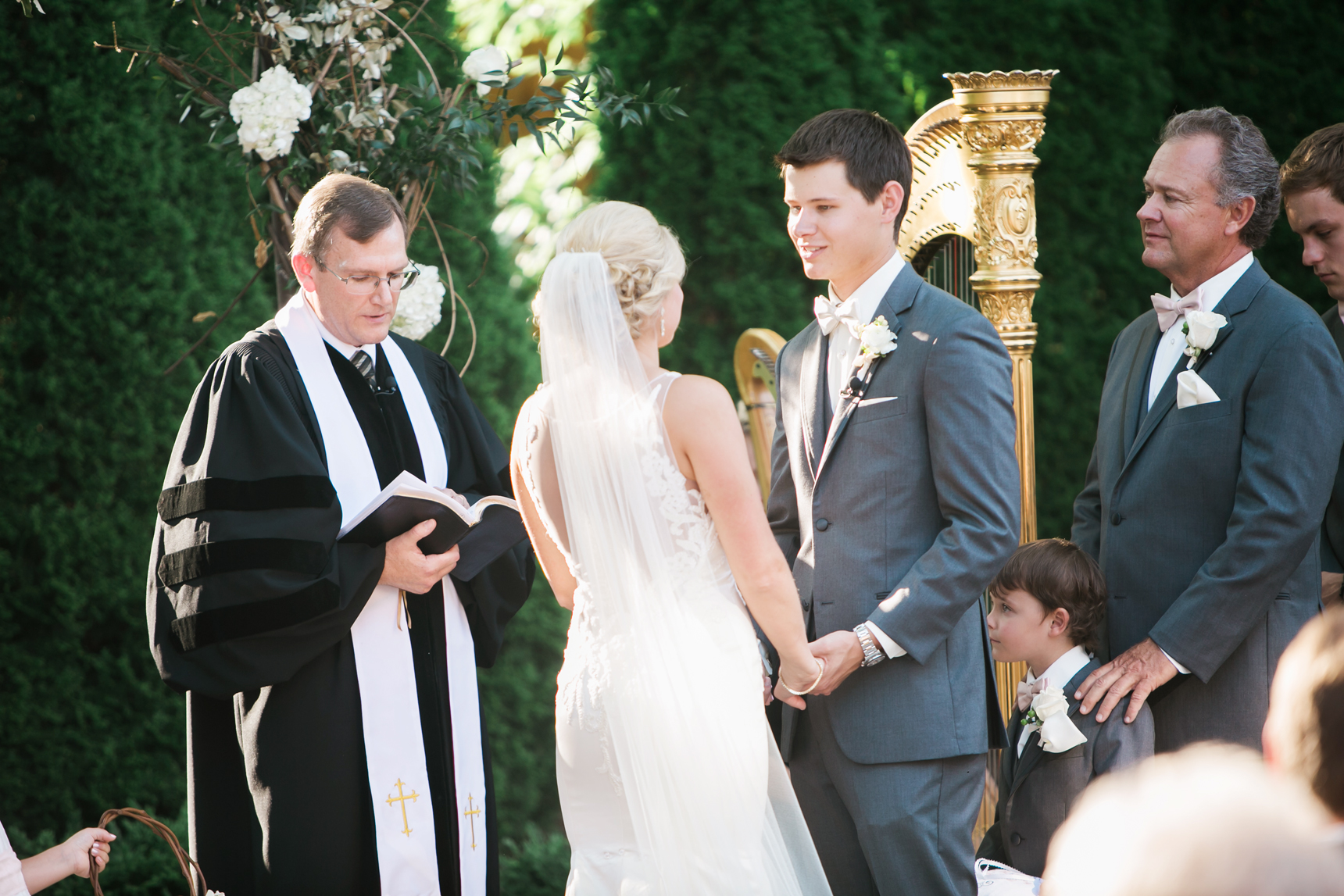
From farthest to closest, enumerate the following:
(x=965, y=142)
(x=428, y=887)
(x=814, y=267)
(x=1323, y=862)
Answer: (x=965, y=142)
(x=428, y=887)
(x=814, y=267)
(x=1323, y=862)

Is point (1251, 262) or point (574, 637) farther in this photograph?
point (1251, 262)

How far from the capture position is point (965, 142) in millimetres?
3314

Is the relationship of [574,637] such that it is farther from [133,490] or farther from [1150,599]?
[133,490]

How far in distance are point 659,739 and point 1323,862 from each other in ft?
5.36

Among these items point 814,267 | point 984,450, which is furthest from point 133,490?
point 984,450

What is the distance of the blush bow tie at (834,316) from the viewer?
9.23 ft

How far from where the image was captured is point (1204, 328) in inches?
113

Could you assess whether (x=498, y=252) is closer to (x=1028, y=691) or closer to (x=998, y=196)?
(x=998, y=196)

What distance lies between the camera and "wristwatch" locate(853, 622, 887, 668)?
262 centimetres

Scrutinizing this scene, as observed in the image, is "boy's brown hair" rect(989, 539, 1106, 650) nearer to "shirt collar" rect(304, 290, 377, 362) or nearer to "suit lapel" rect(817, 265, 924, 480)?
"suit lapel" rect(817, 265, 924, 480)

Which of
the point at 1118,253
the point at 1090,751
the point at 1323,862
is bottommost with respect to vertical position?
the point at 1090,751

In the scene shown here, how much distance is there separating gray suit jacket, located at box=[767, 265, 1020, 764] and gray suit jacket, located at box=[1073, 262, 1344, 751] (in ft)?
1.54

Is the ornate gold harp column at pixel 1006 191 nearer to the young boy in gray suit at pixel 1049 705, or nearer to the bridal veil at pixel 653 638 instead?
the young boy in gray suit at pixel 1049 705

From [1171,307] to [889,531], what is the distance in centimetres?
100
